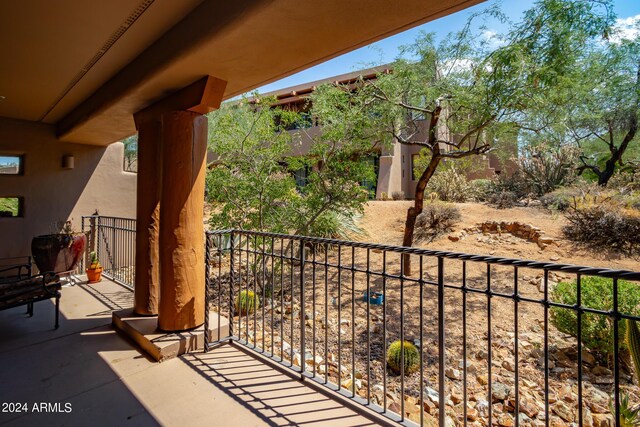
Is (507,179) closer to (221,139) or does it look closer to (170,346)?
(221,139)

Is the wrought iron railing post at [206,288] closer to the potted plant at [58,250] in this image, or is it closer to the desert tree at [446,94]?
the potted plant at [58,250]

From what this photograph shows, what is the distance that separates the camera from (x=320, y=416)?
1.88 meters

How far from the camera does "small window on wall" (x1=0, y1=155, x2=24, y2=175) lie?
15.7ft

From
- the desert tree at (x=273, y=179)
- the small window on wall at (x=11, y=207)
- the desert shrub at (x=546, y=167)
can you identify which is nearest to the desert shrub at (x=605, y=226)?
the desert shrub at (x=546, y=167)

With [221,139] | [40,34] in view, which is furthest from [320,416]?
[221,139]

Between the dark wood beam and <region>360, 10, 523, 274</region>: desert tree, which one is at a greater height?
<region>360, 10, 523, 274</region>: desert tree

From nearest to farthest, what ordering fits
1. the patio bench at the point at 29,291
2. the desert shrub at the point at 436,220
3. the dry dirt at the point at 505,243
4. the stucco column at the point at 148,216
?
the patio bench at the point at 29,291 → the stucco column at the point at 148,216 → the dry dirt at the point at 505,243 → the desert shrub at the point at 436,220

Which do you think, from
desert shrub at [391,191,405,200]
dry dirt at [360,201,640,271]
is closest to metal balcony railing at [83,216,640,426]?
dry dirt at [360,201,640,271]

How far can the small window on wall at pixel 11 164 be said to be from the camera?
4.78 m

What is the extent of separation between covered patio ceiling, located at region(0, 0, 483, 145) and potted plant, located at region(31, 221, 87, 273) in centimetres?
217

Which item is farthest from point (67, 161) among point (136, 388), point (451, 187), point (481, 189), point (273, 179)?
point (481, 189)

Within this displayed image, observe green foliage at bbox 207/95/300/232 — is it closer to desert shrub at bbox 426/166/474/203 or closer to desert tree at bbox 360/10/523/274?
desert tree at bbox 360/10/523/274

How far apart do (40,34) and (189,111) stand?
1.08 meters

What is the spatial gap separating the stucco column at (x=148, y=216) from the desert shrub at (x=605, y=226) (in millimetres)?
7708
